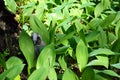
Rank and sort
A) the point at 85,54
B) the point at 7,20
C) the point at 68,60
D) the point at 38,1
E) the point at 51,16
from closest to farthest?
the point at 85,54
the point at 68,60
the point at 7,20
the point at 51,16
the point at 38,1

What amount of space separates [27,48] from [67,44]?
301mm

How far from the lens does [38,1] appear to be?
250 centimetres

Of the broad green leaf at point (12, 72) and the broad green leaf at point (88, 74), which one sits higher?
the broad green leaf at point (12, 72)

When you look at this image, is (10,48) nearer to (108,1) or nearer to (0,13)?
(0,13)

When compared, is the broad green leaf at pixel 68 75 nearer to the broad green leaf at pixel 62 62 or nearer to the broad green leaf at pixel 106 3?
the broad green leaf at pixel 62 62

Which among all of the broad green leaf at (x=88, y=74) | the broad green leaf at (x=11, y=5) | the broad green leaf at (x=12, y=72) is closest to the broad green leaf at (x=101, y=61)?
the broad green leaf at (x=88, y=74)

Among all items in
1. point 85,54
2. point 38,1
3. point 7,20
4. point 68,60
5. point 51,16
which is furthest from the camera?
point 38,1

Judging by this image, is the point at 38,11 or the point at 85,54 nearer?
the point at 85,54

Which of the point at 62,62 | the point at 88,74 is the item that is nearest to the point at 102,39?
the point at 62,62

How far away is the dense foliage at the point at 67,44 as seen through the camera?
58.1 inches

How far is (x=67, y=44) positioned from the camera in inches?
70.4

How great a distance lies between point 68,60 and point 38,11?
65cm

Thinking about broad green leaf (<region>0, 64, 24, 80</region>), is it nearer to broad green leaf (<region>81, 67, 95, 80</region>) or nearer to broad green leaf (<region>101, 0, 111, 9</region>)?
broad green leaf (<region>81, 67, 95, 80</region>)

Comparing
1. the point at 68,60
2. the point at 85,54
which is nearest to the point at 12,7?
the point at 68,60
